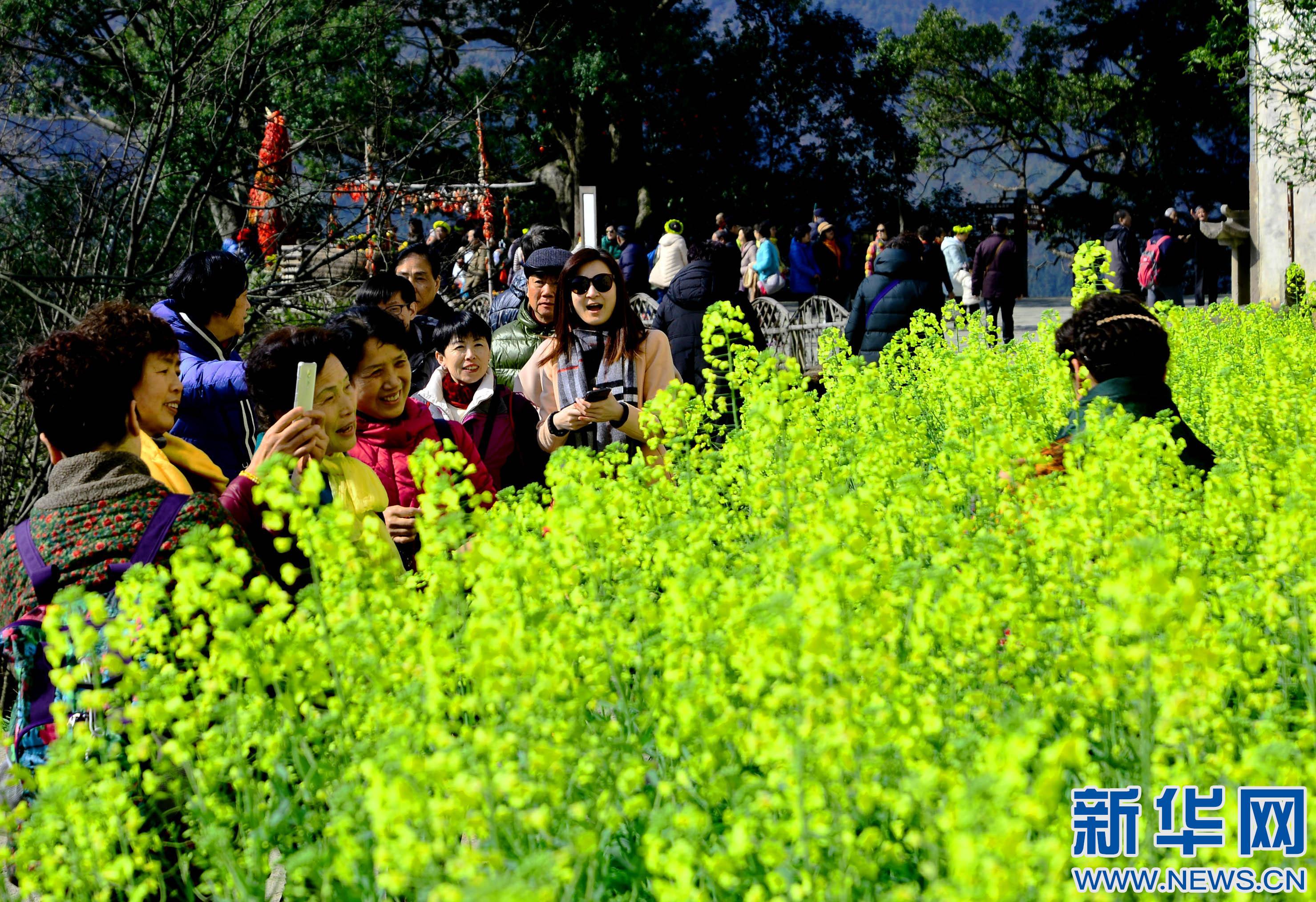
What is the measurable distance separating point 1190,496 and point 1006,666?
1.24m

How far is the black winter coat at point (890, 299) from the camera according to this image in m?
8.47

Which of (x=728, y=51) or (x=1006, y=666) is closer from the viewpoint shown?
(x=1006, y=666)

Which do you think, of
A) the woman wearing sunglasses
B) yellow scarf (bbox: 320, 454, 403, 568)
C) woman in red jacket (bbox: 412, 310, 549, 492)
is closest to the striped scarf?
the woman wearing sunglasses

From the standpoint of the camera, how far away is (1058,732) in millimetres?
2705

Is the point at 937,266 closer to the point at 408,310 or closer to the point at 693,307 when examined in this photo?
the point at 693,307

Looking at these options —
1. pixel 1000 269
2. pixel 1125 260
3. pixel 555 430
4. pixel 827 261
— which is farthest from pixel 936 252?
pixel 555 430

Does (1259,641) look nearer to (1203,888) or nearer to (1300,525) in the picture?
(1300,525)

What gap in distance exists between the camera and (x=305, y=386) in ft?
10.8

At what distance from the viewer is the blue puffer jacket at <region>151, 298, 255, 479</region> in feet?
14.0

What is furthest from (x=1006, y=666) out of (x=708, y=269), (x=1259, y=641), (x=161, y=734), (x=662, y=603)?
(x=708, y=269)

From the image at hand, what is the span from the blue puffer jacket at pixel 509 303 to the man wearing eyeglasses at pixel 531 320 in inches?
12.6

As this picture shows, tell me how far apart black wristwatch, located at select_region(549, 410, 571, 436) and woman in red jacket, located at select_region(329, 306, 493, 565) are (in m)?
0.61

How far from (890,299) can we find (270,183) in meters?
3.87

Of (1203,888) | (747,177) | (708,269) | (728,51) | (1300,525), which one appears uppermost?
(728,51)
